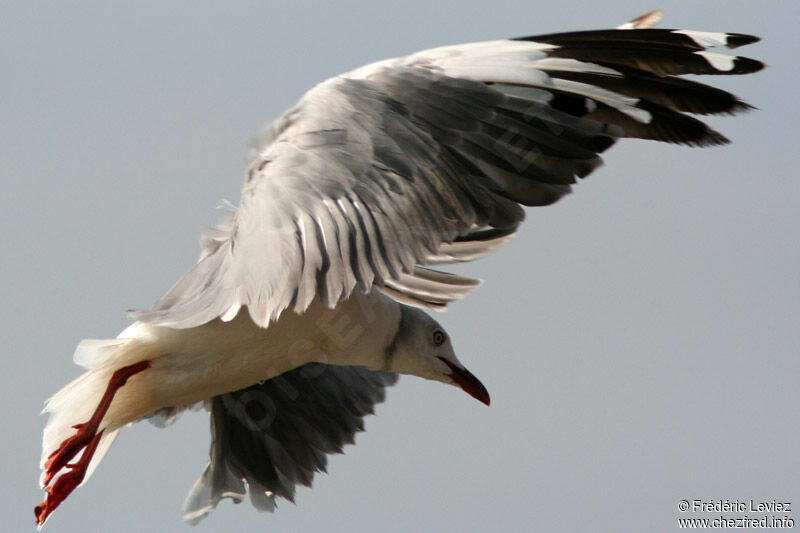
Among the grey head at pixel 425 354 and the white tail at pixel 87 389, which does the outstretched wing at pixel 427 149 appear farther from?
the grey head at pixel 425 354

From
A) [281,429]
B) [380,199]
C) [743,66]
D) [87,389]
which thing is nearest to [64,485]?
[87,389]

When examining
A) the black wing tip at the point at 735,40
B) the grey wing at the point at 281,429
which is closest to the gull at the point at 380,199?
the black wing tip at the point at 735,40

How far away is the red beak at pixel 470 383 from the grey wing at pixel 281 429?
784 millimetres

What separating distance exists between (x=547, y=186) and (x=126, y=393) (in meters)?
2.18

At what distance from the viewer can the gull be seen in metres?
5.51

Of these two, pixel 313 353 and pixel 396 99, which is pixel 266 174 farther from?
pixel 313 353

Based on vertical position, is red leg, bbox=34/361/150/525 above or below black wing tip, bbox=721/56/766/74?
below

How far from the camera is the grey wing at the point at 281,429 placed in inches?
312

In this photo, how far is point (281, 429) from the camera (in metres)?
8.10

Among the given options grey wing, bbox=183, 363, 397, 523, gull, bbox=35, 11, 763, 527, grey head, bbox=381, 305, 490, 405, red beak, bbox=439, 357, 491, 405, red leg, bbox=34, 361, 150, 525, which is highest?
gull, bbox=35, 11, 763, 527

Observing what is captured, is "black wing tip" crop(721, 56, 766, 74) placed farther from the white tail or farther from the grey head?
the white tail

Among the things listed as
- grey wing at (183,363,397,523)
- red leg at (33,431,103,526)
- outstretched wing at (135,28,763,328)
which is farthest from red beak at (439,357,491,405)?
red leg at (33,431,103,526)

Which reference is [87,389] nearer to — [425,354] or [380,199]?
[425,354]

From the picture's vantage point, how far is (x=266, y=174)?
5.59 metres
